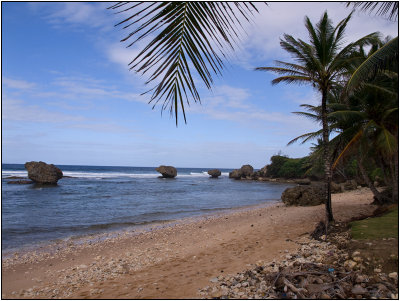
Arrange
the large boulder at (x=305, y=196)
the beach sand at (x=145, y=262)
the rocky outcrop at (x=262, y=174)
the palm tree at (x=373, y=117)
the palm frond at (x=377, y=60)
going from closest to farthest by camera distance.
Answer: the beach sand at (x=145, y=262), the palm frond at (x=377, y=60), the palm tree at (x=373, y=117), the large boulder at (x=305, y=196), the rocky outcrop at (x=262, y=174)

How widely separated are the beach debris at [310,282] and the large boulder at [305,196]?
1226 centimetres

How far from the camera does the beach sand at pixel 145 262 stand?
18.7ft

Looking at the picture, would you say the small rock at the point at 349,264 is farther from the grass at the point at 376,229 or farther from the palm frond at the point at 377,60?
the palm frond at the point at 377,60

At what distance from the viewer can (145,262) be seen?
296 inches

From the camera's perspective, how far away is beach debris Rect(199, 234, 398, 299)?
168 inches

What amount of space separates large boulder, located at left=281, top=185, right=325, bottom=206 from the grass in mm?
8582

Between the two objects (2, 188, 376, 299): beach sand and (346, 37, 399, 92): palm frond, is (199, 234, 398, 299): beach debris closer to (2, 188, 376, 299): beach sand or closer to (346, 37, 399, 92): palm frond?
(2, 188, 376, 299): beach sand

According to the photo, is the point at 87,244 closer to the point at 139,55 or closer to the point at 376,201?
the point at 139,55

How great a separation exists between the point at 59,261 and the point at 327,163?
9402 mm

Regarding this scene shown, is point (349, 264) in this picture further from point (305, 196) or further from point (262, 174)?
point (262, 174)

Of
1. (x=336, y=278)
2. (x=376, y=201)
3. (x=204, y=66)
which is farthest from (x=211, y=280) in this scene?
(x=376, y=201)

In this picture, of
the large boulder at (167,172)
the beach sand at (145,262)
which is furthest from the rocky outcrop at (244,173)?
the beach sand at (145,262)

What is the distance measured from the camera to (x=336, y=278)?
470 cm

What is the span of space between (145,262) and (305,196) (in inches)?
528
